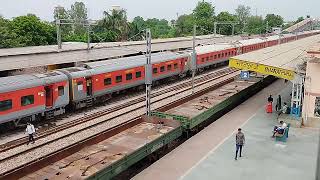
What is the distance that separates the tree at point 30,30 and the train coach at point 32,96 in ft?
125

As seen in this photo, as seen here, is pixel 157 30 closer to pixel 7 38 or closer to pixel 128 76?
pixel 7 38

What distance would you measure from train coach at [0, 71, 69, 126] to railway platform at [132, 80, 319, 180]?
9123 millimetres

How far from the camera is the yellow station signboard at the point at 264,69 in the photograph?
78.3 ft

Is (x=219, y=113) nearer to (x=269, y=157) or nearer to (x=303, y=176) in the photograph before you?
(x=269, y=157)

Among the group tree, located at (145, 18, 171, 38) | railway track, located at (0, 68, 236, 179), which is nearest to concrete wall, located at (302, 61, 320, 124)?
railway track, located at (0, 68, 236, 179)

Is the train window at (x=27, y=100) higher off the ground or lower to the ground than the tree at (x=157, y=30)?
lower

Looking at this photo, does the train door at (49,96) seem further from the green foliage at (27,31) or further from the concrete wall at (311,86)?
the green foliage at (27,31)

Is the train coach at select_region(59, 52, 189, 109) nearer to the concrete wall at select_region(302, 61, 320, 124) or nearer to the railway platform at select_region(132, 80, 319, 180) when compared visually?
the railway platform at select_region(132, 80, 319, 180)

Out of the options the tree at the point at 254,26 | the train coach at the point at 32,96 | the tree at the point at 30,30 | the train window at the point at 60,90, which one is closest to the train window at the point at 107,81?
the train coach at the point at 32,96

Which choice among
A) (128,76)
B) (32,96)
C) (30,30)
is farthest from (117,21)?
(32,96)

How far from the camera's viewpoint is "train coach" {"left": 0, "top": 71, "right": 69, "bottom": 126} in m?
20.7

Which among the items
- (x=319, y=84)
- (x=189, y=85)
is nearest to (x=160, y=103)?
(x=189, y=85)

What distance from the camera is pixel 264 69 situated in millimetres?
25016

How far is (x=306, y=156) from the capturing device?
1823cm
